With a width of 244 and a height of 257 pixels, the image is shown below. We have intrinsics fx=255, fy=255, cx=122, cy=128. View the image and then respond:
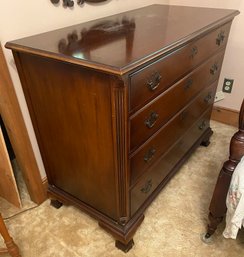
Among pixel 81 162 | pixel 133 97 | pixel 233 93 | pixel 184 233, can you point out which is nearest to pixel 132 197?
pixel 81 162

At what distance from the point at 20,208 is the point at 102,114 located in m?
0.95

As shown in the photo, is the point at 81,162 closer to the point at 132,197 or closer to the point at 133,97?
the point at 132,197

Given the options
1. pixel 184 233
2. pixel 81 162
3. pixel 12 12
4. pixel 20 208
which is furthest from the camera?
pixel 20 208

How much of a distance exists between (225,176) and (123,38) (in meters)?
0.72

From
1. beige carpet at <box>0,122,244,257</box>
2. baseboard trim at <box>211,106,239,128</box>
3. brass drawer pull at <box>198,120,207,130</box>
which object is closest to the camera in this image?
beige carpet at <box>0,122,244,257</box>

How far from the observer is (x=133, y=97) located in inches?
36.2

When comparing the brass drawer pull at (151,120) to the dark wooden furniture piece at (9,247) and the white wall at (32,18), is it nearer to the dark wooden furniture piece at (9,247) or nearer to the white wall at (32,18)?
the white wall at (32,18)

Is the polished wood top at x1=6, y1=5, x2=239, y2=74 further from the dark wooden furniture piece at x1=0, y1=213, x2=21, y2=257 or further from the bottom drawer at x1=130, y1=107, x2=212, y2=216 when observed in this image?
the dark wooden furniture piece at x1=0, y1=213, x2=21, y2=257

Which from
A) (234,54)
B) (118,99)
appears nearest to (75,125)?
(118,99)

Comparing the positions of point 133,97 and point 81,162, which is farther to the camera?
point 81,162

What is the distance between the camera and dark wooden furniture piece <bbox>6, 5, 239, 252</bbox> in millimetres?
904

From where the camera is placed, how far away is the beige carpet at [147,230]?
1.30 m

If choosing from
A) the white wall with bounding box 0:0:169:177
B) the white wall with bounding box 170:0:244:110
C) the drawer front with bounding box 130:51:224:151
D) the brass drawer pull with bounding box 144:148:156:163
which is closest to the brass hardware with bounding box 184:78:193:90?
the drawer front with bounding box 130:51:224:151

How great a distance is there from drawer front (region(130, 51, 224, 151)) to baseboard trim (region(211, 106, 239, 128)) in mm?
687
